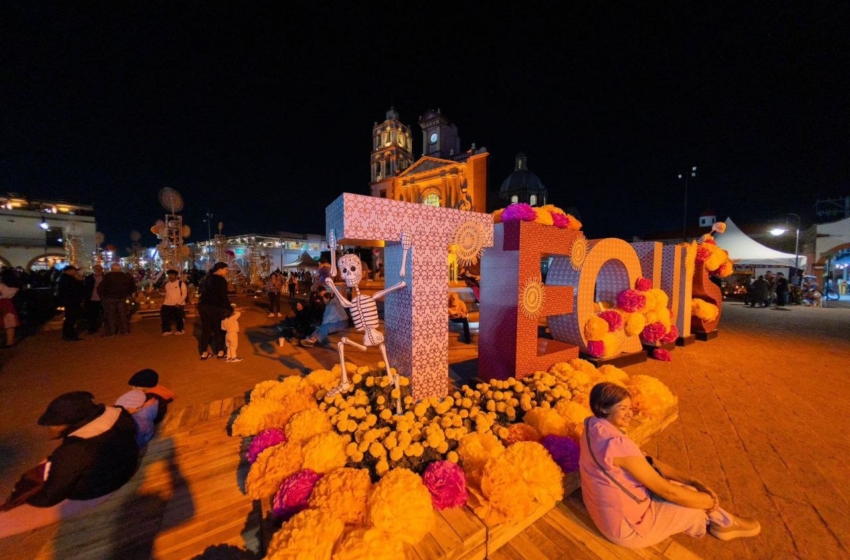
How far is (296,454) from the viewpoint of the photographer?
2.30m

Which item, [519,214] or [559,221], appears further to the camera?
[559,221]

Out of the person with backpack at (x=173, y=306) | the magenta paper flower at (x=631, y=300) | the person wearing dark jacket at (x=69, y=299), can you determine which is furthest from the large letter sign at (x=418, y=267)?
the person wearing dark jacket at (x=69, y=299)

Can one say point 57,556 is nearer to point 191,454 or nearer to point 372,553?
point 191,454

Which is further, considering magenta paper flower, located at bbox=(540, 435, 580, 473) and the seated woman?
magenta paper flower, located at bbox=(540, 435, 580, 473)

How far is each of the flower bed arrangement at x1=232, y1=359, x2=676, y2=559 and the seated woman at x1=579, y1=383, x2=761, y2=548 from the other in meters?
0.40

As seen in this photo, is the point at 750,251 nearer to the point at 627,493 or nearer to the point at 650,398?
the point at 650,398

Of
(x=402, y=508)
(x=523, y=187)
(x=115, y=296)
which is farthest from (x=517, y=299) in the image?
(x=523, y=187)

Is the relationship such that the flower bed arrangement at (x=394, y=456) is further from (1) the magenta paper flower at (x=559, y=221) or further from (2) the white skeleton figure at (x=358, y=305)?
(1) the magenta paper flower at (x=559, y=221)

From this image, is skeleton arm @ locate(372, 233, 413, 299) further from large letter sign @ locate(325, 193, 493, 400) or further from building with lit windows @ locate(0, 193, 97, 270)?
building with lit windows @ locate(0, 193, 97, 270)

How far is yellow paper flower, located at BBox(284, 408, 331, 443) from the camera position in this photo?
253 centimetres

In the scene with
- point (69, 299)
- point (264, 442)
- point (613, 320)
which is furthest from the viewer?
point (69, 299)

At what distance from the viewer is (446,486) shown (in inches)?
80.2

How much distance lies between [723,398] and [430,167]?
31.3 metres

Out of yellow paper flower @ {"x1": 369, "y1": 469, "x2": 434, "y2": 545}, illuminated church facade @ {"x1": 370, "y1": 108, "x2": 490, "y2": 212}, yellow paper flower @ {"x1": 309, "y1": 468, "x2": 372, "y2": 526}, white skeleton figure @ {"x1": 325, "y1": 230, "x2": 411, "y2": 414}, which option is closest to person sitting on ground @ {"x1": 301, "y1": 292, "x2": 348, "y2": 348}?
white skeleton figure @ {"x1": 325, "y1": 230, "x2": 411, "y2": 414}
